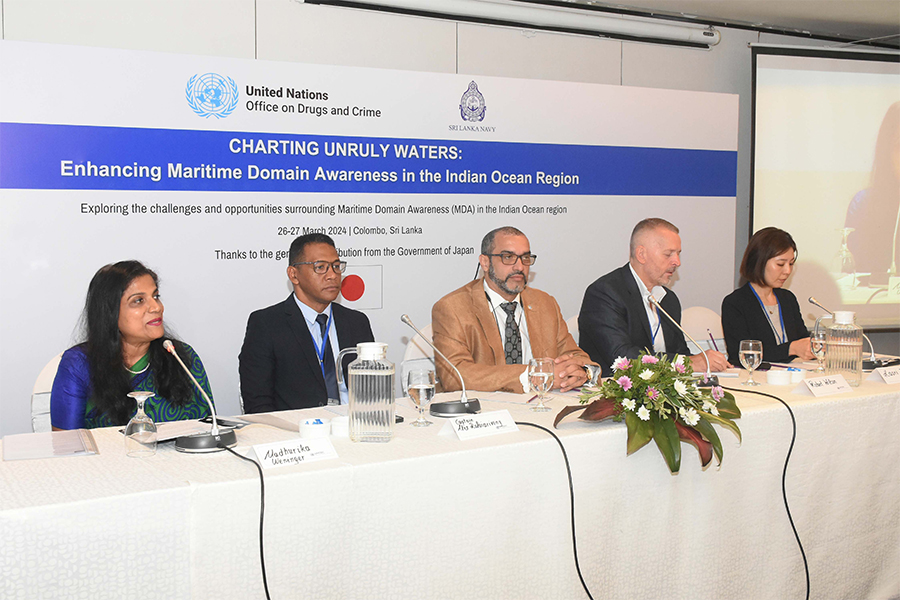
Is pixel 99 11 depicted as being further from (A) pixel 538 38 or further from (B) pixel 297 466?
(B) pixel 297 466

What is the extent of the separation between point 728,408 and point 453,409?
80 centimetres

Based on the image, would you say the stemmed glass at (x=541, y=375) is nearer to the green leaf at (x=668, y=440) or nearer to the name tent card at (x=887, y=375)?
the green leaf at (x=668, y=440)

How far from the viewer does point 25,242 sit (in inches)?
142

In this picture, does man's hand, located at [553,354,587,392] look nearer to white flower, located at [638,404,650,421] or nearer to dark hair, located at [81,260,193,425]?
white flower, located at [638,404,650,421]

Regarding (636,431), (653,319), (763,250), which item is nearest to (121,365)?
(636,431)

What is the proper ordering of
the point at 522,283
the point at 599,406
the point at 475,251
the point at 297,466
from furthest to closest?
1. the point at 475,251
2. the point at 522,283
3. the point at 599,406
4. the point at 297,466

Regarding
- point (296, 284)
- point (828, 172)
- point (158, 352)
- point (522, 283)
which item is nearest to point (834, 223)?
point (828, 172)

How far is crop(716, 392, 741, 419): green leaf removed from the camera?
2311mm

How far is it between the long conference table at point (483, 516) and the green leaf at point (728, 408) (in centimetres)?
8

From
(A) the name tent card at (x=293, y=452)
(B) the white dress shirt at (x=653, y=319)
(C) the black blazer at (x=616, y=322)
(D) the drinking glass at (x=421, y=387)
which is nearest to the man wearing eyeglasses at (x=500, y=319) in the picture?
(C) the black blazer at (x=616, y=322)

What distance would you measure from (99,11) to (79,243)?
1223 millimetres

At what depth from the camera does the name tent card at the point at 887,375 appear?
292 cm

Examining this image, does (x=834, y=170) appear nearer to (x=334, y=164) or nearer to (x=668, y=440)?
(x=334, y=164)

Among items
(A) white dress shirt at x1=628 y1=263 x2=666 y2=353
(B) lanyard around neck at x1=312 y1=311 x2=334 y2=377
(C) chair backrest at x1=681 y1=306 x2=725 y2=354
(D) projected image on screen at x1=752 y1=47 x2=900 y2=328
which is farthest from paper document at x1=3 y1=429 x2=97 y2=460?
(D) projected image on screen at x1=752 y1=47 x2=900 y2=328
